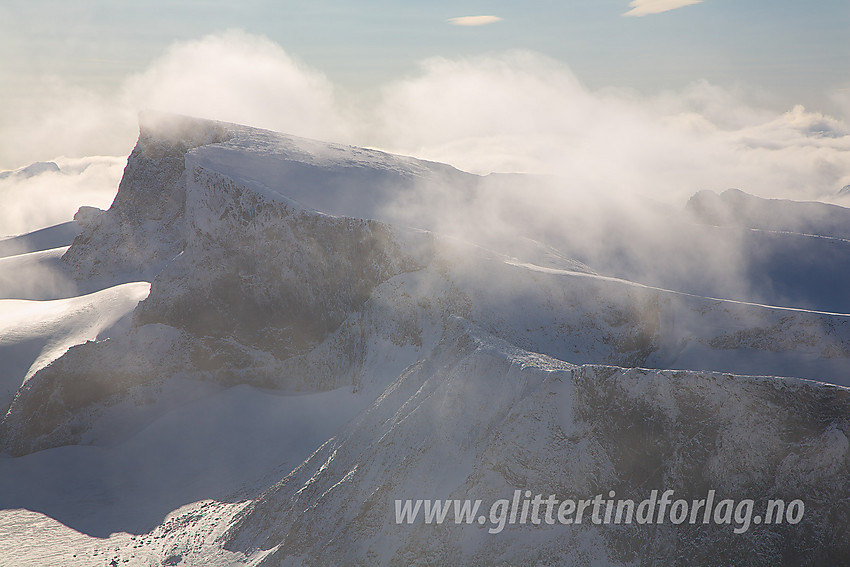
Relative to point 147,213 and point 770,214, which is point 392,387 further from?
point 770,214

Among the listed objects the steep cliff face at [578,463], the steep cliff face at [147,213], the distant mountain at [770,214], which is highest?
the steep cliff face at [147,213]

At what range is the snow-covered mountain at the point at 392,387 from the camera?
2248 centimetres

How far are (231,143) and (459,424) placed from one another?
4263 cm

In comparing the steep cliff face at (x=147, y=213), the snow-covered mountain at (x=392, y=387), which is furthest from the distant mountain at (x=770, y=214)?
the steep cliff face at (x=147, y=213)

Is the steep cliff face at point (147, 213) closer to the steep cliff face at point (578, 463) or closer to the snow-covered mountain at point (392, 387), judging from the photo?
the snow-covered mountain at point (392, 387)

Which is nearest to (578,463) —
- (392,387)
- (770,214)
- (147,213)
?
(392,387)

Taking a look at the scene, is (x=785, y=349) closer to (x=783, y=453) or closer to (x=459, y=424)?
(x=783, y=453)

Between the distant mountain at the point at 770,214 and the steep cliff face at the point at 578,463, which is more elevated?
the distant mountain at the point at 770,214

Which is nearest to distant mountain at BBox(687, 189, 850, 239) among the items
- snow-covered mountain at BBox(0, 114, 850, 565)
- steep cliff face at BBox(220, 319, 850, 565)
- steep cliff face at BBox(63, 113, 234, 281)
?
snow-covered mountain at BBox(0, 114, 850, 565)

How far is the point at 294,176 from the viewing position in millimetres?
54500

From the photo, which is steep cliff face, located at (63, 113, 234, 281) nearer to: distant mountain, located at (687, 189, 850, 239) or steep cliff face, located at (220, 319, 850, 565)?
steep cliff face, located at (220, 319, 850, 565)

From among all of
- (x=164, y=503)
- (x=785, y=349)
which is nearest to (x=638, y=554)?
(x=785, y=349)

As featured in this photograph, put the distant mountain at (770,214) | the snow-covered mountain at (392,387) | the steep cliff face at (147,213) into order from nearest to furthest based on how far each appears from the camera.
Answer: the snow-covered mountain at (392,387), the steep cliff face at (147,213), the distant mountain at (770,214)

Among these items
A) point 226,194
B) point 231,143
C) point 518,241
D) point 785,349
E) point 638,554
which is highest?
point 231,143
